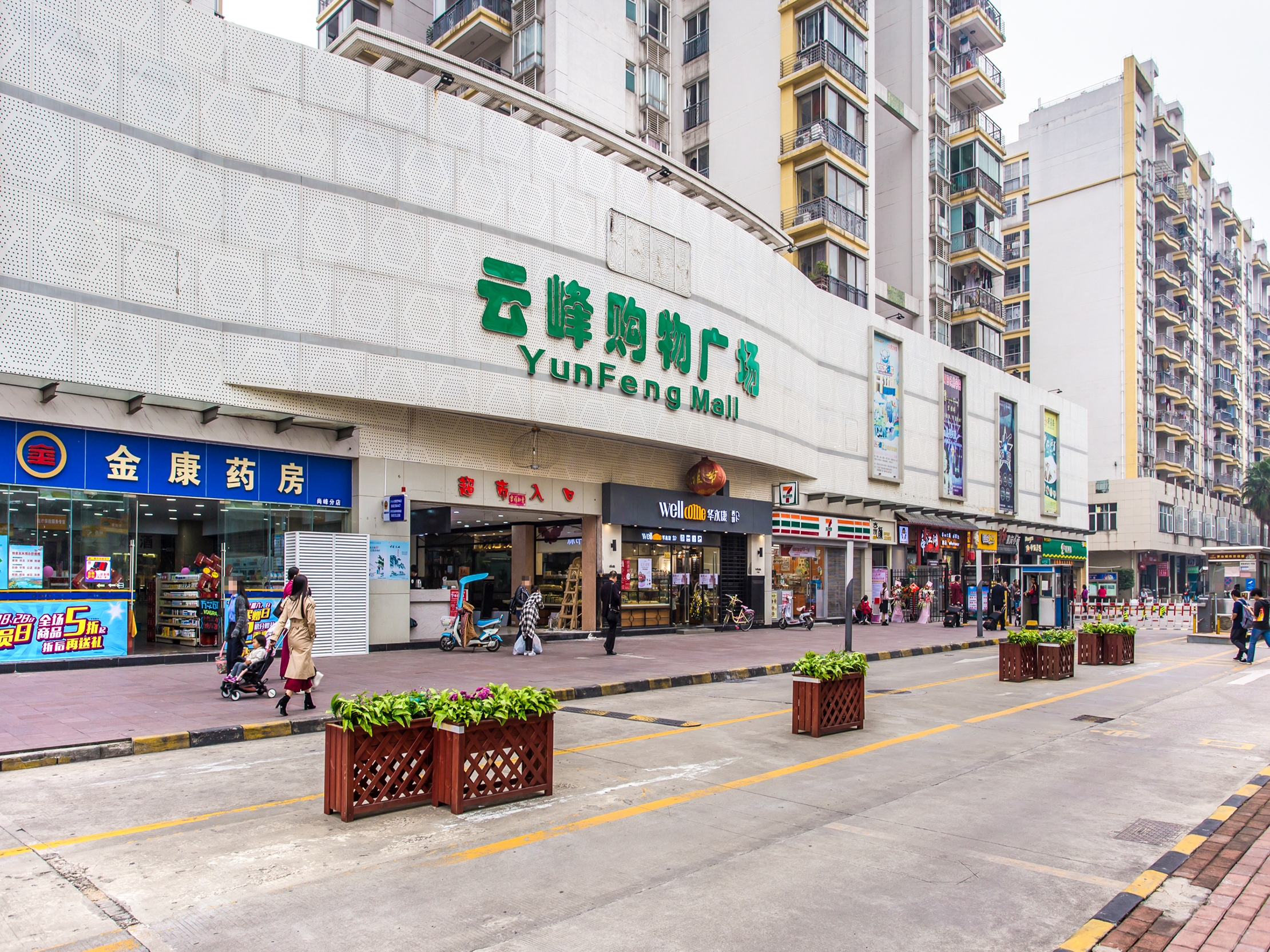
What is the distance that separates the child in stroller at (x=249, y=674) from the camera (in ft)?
40.5

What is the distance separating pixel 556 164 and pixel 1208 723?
695 inches

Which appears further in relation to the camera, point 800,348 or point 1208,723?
point 800,348

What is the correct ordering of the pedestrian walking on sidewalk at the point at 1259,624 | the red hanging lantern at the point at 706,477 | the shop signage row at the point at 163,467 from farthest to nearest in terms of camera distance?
the red hanging lantern at the point at 706,477
the pedestrian walking on sidewalk at the point at 1259,624
the shop signage row at the point at 163,467

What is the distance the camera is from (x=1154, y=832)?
21.9ft

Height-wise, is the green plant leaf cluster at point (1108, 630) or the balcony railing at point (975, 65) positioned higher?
the balcony railing at point (975, 65)

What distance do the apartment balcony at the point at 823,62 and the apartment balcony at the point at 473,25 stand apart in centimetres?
1143

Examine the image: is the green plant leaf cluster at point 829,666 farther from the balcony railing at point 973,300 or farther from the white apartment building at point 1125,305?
the white apartment building at point 1125,305

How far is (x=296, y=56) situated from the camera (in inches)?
682

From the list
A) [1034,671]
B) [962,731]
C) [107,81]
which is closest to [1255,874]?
[962,731]

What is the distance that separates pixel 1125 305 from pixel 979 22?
26.0 meters

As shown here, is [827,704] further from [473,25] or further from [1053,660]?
[473,25]

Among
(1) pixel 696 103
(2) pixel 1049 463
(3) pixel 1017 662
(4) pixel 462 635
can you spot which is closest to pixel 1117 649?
(3) pixel 1017 662

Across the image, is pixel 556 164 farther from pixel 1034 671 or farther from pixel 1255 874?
pixel 1255 874

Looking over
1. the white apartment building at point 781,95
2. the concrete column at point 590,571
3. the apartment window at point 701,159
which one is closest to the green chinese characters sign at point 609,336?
the concrete column at point 590,571
